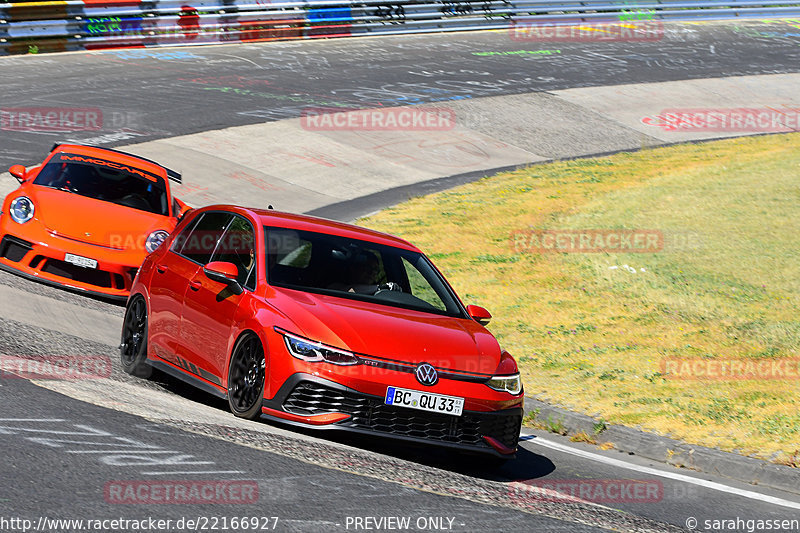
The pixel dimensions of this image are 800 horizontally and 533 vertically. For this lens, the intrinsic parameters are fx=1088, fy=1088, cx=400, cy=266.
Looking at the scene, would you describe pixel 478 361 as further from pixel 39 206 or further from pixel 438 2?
pixel 438 2

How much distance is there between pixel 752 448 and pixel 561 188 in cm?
1238

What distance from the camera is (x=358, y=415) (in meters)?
7.03

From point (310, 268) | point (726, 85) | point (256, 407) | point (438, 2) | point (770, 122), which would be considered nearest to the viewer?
point (256, 407)

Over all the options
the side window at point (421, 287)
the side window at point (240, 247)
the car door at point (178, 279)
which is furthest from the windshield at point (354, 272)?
the car door at point (178, 279)

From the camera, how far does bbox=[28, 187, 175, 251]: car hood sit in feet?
39.4

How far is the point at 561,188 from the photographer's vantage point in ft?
67.5

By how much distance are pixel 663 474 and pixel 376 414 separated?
8.03 feet

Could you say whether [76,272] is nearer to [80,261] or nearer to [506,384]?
[80,261]

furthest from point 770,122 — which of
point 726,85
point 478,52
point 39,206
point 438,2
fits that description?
point 39,206

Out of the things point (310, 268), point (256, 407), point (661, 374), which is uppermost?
point (310, 268)

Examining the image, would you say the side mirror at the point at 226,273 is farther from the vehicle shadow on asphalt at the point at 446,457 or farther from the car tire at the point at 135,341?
the car tire at the point at 135,341

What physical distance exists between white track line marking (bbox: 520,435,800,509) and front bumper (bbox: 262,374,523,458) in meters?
1.60

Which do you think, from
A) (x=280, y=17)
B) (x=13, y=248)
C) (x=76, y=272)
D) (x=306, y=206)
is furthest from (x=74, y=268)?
(x=280, y=17)

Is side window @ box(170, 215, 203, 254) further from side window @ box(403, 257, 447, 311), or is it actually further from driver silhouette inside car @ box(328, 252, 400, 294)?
side window @ box(403, 257, 447, 311)
